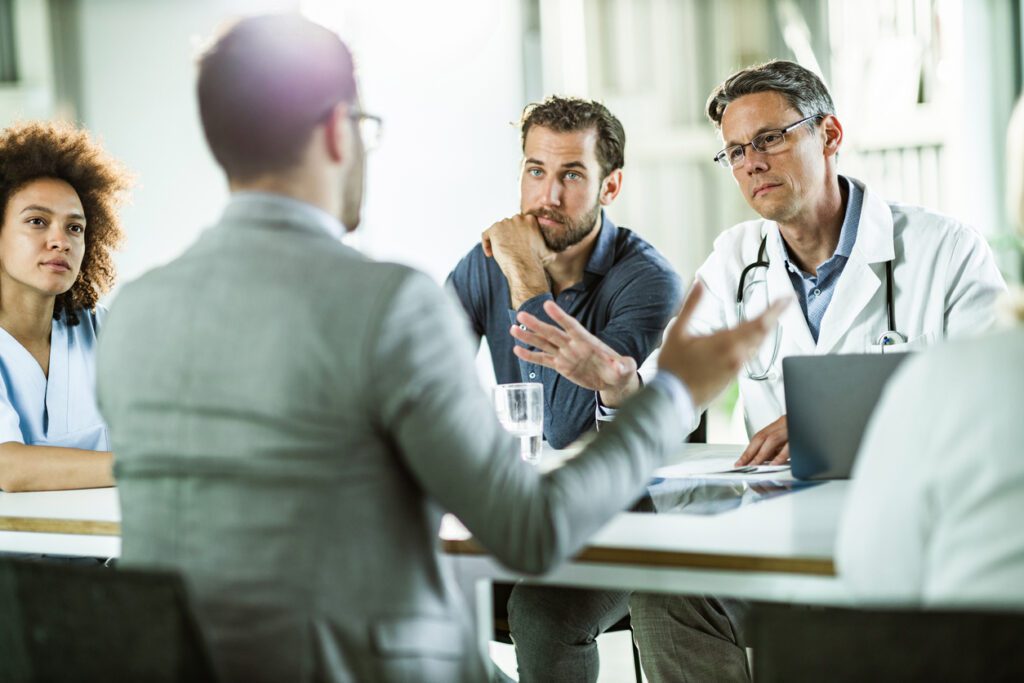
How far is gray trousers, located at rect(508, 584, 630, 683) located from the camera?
219cm

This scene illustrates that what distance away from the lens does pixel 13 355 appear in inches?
92.4

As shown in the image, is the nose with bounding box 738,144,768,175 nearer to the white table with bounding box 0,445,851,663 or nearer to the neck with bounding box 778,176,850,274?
the neck with bounding box 778,176,850,274

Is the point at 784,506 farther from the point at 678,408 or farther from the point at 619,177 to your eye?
the point at 619,177

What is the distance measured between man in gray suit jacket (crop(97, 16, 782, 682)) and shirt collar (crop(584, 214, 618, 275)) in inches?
66.2

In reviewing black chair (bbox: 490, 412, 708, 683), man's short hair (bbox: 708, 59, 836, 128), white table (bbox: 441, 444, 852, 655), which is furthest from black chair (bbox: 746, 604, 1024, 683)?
man's short hair (bbox: 708, 59, 836, 128)

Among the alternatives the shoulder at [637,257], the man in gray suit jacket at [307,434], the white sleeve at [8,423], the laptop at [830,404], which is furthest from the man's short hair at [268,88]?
the shoulder at [637,257]

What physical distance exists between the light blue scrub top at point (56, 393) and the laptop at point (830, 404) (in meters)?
1.40

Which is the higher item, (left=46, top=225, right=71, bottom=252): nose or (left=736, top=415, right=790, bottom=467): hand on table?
(left=46, top=225, right=71, bottom=252): nose

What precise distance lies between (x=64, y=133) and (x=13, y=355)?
0.64 meters

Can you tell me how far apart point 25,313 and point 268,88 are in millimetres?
1528

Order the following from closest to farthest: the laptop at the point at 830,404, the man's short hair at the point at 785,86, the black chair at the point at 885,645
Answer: the black chair at the point at 885,645 < the laptop at the point at 830,404 < the man's short hair at the point at 785,86

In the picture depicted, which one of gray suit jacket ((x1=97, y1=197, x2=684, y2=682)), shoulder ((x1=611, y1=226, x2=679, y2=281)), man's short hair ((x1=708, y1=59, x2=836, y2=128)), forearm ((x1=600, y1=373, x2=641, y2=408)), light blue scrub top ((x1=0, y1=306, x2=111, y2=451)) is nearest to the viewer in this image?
gray suit jacket ((x1=97, y1=197, x2=684, y2=682))

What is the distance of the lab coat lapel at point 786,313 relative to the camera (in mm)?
2500

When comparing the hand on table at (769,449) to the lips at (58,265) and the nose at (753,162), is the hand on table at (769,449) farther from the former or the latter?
the lips at (58,265)
